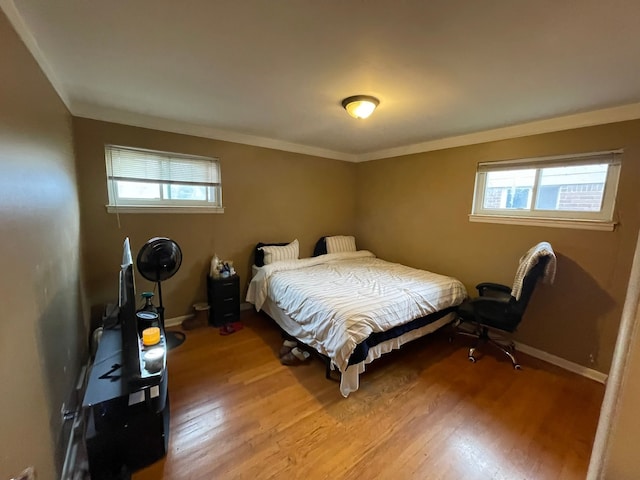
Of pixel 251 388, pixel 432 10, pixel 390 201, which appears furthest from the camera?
pixel 390 201

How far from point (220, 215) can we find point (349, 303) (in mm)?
2043

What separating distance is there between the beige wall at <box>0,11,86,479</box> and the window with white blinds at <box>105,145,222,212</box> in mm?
921

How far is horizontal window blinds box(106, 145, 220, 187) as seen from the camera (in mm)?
2697

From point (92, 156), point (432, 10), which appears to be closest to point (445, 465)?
point (432, 10)

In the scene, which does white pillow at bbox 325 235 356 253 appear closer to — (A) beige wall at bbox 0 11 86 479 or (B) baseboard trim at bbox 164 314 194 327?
(B) baseboard trim at bbox 164 314 194 327

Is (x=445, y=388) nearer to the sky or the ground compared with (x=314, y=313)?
nearer to the ground

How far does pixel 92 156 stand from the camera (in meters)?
2.54

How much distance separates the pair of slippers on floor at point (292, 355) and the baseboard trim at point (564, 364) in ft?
7.44

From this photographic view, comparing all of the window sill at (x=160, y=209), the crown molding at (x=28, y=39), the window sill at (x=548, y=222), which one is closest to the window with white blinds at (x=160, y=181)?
the window sill at (x=160, y=209)

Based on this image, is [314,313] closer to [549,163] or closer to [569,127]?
[549,163]

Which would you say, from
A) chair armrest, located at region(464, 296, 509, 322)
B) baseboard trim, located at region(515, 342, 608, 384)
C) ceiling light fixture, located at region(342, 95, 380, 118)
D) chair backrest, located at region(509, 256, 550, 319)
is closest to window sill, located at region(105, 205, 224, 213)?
ceiling light fixture, located at region(342, 95, 380, 118)

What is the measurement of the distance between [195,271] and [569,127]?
412 centimetres

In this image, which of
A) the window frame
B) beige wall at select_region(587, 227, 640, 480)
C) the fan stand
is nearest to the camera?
beige wall at select_region(587, 227, 640, 480)

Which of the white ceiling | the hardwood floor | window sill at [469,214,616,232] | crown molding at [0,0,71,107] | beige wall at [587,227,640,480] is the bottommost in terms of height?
the hardwood floor
